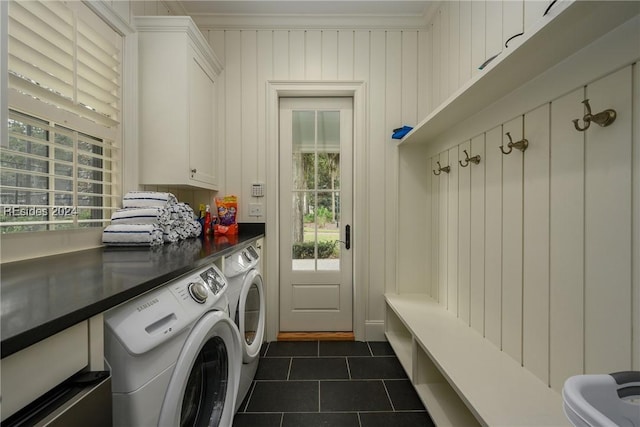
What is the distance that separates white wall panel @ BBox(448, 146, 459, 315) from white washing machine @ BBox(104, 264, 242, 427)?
140cm

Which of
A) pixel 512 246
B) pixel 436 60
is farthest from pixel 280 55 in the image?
pixel 512 246

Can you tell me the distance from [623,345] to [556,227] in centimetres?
39

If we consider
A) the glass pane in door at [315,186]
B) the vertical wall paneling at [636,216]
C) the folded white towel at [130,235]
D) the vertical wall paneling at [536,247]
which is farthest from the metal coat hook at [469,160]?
the folded white towel at [130,235]

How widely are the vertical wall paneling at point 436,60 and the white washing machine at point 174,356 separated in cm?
205

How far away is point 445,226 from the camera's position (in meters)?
1.92

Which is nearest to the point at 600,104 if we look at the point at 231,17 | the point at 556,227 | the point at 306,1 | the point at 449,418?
the point at 556,227

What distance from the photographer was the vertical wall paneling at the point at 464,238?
159cm

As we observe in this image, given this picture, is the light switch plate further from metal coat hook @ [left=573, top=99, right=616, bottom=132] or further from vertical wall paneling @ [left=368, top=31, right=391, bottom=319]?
metal coat hook @ [left=573, top=99, right=616, bottom=132]

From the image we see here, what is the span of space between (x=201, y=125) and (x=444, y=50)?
187 centimetres

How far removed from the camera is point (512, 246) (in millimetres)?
1221

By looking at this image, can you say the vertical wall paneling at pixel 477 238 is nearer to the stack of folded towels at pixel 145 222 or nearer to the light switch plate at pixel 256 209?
the light switch plate at pixel 256 209

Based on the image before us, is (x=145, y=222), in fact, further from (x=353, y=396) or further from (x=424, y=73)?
(x=424, y=73)

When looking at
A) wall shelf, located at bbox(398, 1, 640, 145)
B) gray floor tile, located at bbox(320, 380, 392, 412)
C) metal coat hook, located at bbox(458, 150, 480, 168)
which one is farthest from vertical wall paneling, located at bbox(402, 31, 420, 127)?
gray floor tile, located at bbox(320, 380, 392, 412)

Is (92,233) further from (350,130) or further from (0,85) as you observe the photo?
(350,130)
